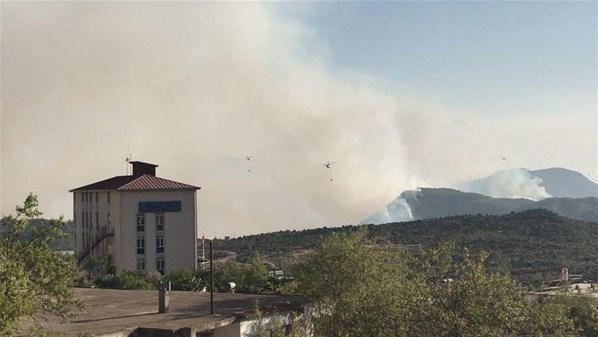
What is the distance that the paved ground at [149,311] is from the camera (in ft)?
88.6

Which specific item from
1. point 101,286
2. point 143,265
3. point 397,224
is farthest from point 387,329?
point 397,224

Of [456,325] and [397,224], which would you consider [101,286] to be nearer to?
[456,325]

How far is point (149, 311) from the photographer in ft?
103

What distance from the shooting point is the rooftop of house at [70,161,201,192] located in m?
Answer: 85.0

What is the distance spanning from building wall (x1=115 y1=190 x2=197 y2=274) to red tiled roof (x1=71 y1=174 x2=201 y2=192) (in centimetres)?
64

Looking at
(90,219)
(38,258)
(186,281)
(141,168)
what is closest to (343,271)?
(38,258)

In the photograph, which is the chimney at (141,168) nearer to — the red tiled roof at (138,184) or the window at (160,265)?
the red tiled roof at (138,184)

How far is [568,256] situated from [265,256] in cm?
4631

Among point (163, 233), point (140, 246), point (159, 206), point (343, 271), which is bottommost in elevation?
point (343, 271)

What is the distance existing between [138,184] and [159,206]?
3.85m

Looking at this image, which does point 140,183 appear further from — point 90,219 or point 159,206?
point 90,219

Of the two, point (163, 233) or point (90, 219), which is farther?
point (90, 219)

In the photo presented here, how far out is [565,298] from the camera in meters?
45.1

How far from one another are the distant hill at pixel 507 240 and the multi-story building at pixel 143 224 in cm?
2414
